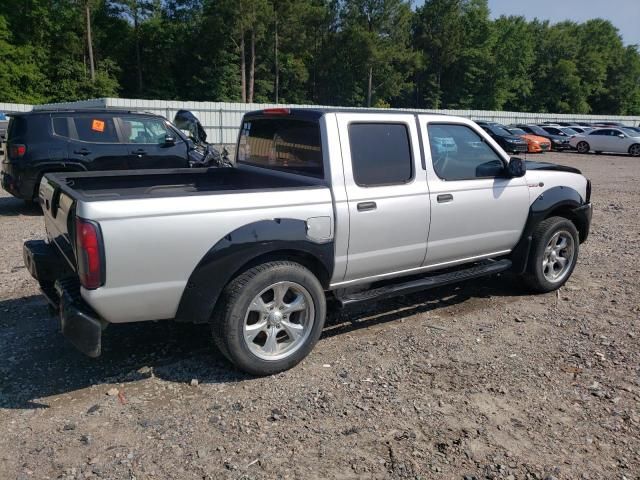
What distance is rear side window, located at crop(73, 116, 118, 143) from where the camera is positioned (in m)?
9.34

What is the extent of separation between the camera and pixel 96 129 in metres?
9.41

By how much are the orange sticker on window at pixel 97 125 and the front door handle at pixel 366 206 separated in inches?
273

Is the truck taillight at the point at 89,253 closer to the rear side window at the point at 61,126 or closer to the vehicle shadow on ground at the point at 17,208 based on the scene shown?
the rear side window at the point at 61,126

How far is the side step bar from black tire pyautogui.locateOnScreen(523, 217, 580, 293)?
32 cm

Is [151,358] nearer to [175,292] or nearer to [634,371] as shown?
[175,292]

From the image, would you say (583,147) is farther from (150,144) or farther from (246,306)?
(246,306)

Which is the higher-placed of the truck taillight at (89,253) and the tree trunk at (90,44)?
the tree trunk at (90,44)

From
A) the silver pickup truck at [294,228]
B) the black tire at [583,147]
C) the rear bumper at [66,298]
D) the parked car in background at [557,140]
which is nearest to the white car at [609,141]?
the black tire at [583,147]

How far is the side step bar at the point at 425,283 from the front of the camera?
4.24 m

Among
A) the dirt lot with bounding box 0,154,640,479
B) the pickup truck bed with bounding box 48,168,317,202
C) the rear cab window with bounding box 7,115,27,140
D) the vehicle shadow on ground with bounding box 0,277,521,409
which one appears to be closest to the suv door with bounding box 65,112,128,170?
the rear cab window with bounding box 7,115,27,140

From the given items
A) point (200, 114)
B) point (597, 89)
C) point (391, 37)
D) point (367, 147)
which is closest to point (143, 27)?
point (391, 37)

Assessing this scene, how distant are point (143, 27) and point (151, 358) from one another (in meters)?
60.9

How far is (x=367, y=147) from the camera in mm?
4234

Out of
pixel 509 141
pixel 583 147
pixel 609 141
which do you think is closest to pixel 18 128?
pixel 509 141
